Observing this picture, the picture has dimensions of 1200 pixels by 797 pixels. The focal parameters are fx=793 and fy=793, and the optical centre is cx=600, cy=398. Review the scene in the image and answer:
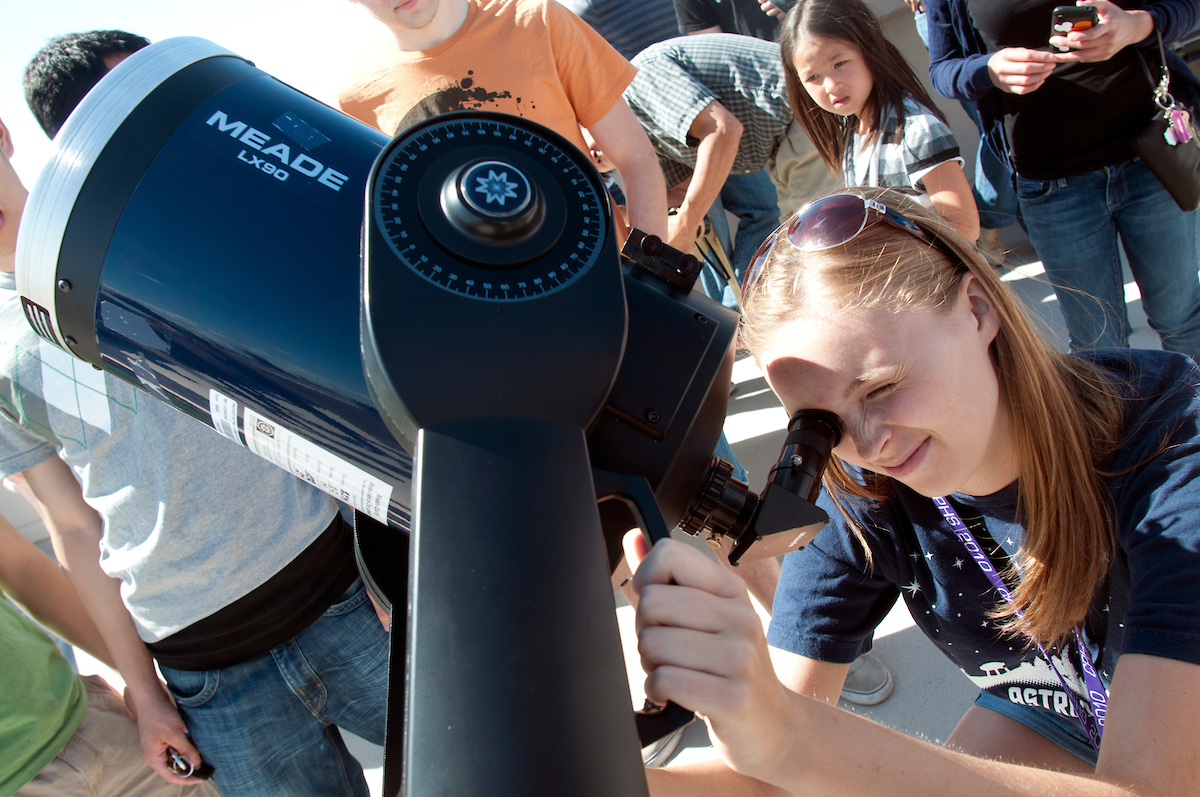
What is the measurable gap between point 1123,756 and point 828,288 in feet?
1.89

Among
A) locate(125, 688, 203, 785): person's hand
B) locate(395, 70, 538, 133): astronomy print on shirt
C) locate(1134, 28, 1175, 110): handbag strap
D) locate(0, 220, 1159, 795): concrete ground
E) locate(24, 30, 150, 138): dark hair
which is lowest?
locate(0, 220, 1159, 795): concrete ground

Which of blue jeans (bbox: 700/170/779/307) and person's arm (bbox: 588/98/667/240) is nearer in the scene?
person's arm (bbox: 588/98/667/240)

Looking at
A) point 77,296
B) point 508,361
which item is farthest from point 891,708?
point 77,296

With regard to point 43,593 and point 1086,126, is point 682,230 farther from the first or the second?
point 43,593

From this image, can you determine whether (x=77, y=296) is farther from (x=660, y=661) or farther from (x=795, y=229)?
(x=795, y=229)

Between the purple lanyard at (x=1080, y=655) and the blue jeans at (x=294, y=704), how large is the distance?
981mm

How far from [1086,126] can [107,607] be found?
92.0 inches

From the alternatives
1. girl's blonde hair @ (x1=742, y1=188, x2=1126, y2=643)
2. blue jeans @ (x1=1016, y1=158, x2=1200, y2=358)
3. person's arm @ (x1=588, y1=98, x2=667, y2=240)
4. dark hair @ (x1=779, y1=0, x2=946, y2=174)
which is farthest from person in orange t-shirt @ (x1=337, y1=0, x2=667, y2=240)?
blue jeans @ (x1=1016, y1=158, x2=1200, y2=358)

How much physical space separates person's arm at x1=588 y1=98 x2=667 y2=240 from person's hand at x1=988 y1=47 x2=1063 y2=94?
0.88 meters

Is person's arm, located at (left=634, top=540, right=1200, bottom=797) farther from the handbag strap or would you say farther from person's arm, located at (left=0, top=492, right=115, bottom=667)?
the handbag strap

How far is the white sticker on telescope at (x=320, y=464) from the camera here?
69cm

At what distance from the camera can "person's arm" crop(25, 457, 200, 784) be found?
1.38 m

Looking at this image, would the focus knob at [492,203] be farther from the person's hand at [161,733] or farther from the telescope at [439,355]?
the person's hand at [161,733]

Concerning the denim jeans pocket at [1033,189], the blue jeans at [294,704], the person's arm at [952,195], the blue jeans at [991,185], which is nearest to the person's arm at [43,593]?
the blue jeans at [294,704]
